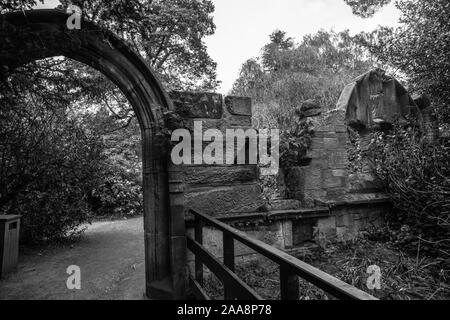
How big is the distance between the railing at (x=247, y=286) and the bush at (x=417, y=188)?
2.73 m

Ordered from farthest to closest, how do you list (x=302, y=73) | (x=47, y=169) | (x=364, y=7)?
(x=302, y=73) → (x=364, y=7) → (x=47, y=169)

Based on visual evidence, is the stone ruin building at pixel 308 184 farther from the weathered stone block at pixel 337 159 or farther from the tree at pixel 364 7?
the tree at pixel 364 7

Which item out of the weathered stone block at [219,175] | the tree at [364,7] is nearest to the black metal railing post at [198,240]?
the weathered stone block at [219,175]

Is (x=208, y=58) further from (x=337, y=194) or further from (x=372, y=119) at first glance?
(x=337, y=194)

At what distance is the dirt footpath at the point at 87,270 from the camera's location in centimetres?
324

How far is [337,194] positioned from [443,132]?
2755 mm

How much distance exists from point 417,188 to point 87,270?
4.93 m

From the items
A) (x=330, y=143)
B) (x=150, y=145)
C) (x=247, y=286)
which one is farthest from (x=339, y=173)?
(x=247, y=286)

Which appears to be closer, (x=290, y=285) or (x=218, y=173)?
(x=290, y=285)

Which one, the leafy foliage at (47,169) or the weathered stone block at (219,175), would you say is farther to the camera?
the leafy foliage at (47,169)

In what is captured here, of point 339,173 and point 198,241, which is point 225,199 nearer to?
point 198,241

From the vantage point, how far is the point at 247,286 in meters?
1.48

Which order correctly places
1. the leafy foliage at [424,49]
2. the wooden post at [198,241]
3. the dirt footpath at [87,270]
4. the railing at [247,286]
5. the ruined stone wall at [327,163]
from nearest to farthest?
the railing at [247,286], the wooden post at [198,241], the dirt footpath at [87,270], the ruined stone wall at [327,163], the leafy foliage at [424,49]

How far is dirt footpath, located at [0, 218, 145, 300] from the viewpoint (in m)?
3.24
